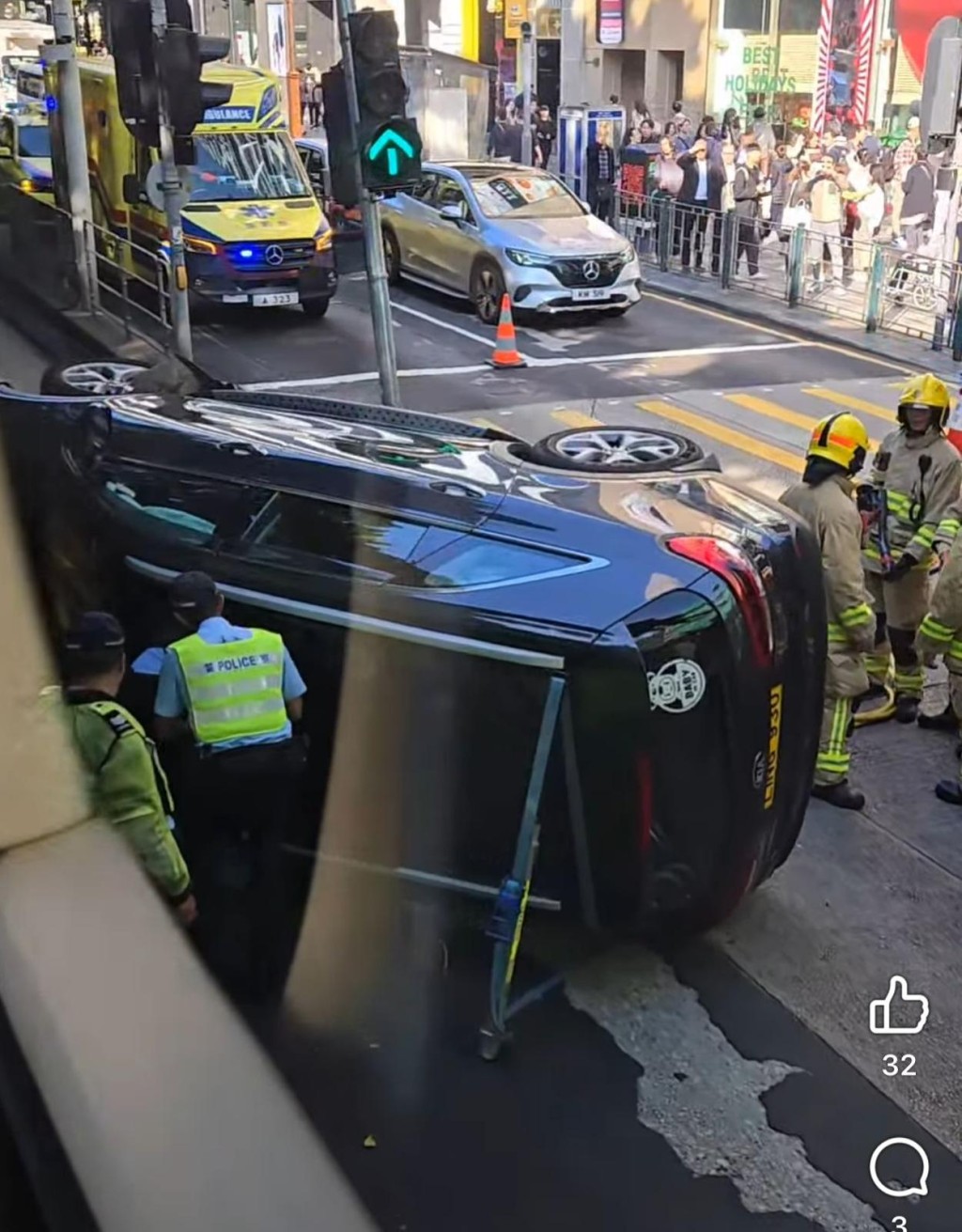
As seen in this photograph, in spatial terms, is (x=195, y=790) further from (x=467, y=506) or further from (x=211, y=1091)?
(x=211, y=1091)

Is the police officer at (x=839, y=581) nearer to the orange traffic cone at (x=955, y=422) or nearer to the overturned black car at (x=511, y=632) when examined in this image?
the overturned black car at (x=511, y=632)

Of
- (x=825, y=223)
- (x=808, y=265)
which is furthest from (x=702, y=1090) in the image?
(x=825, y=223)

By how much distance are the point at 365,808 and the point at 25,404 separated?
7.48ft

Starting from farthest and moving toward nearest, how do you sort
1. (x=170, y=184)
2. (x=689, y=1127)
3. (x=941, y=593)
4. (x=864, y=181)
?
1. (x=864, y=181)
2. (x=170, y=184)
3. (x=941, y=593)
4. (x=689, y=1127)

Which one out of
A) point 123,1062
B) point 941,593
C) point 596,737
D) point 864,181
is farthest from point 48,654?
point 864,181

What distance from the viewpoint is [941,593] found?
18.9ft

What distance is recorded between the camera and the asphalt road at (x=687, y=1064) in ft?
11.5

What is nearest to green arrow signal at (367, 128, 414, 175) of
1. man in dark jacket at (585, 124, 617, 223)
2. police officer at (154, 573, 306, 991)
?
police officer at (154, 573, 306, 991)

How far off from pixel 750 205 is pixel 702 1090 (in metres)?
17.4

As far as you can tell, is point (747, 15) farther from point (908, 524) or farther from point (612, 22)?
point (908, 524)

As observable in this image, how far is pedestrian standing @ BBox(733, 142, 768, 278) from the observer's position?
1892 cm

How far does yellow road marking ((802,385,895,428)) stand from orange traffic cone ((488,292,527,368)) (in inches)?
116

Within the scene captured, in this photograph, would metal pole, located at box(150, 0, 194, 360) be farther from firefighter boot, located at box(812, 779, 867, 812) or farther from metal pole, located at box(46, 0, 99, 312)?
firefighter boot, located at box(812, 779, 867, 812)

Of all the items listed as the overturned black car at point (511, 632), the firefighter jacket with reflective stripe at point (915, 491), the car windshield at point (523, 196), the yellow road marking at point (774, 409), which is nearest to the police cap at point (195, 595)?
the overturned black car at point (511, 632)
